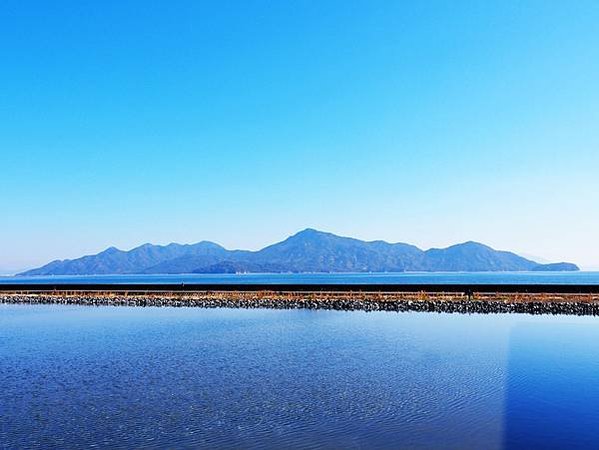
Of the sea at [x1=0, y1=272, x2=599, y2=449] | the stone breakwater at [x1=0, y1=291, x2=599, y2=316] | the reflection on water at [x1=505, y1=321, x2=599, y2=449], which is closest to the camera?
the reflection on water at [x1=505, y1=321, x2=599, y2=449]

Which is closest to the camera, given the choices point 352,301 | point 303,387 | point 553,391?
point 553,391

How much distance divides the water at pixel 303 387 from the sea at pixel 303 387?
0.20ft

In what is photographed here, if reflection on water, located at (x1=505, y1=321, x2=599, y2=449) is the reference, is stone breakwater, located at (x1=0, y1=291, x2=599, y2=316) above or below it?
above

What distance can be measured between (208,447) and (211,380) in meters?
7.14

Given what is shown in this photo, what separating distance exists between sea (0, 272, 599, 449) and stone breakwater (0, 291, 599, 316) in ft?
29.7

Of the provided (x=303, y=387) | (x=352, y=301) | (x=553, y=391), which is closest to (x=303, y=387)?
(x=303, y=387)

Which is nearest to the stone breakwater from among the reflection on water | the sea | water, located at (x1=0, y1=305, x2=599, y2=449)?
the sea

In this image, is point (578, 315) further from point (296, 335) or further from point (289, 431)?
point (289, 431)

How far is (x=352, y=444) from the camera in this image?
12.2 metres

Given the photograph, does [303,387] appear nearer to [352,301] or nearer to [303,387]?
[303,387]

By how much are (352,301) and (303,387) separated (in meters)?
32.2

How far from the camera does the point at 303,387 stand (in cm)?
1789

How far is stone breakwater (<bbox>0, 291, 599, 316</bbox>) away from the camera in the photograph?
43969 millimetres

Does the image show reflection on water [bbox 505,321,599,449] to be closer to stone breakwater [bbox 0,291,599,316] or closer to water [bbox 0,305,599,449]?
water [bbox 0,305,599,449]
